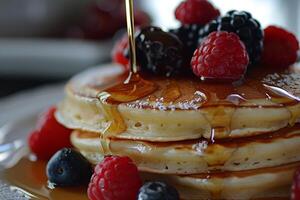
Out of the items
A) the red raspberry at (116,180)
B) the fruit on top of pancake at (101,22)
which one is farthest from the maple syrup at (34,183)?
the fruit on top of pancake at (101,22)

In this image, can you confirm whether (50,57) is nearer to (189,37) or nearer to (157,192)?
(189,37)

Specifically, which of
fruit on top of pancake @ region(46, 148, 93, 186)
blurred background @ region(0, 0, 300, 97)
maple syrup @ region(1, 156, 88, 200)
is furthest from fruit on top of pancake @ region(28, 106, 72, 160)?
blurred background @ region(0, 0, 300, 97)

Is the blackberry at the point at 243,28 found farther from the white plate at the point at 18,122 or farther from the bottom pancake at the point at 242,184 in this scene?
the white plate at the point at 18,122

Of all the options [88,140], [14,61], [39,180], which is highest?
[88,140]

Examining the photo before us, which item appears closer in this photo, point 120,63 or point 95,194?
point 95,194

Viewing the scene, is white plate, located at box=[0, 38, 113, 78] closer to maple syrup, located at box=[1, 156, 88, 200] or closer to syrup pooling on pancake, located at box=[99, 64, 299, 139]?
maple syrup, located at box=[1, 156, 88, 200]

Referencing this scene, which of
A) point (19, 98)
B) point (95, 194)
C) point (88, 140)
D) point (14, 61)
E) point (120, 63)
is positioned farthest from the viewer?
point (14, 61)

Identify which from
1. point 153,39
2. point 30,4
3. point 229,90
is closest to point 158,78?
point 153,39

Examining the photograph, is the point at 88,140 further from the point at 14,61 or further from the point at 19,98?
the point at 14,61
